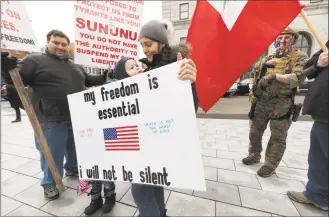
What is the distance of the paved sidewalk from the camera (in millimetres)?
1943

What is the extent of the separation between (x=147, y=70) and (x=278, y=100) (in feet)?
6.20

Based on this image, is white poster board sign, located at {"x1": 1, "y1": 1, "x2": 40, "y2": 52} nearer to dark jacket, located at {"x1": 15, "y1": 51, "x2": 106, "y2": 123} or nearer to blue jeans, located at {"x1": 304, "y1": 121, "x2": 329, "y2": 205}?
dark jacket, located at {"x1": 15, "y1": 51, "x2": 106, "y2": 123}

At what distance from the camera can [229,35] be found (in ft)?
5.38

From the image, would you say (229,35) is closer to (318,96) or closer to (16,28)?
(318,96)

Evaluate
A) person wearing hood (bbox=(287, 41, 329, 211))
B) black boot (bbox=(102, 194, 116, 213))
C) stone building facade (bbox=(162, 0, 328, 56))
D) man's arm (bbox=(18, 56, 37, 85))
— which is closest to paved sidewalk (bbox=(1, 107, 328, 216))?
black boot (bbox=(102, 194, 116, 213))

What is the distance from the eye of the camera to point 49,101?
215 centimetres

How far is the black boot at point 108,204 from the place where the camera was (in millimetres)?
1941

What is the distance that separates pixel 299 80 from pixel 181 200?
1.95 meters

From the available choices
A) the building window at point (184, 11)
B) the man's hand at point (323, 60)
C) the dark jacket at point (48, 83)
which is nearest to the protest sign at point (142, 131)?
the dark jacket at point (48, 83)

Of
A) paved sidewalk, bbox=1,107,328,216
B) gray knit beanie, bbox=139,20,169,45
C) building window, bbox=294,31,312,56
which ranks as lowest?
paved sidewalk, bbox=1,107,328,216

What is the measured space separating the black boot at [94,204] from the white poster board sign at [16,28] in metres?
2.03

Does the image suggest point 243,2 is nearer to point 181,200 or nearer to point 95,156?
point 95,156

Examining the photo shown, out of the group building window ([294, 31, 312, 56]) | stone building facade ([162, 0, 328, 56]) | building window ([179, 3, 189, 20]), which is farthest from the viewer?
building window ([179, 3, 189, 20])

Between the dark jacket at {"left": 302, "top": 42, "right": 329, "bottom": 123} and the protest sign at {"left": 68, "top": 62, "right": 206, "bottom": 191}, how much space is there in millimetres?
1338
